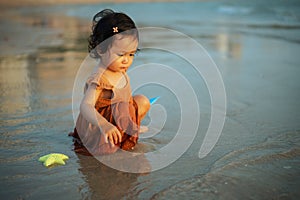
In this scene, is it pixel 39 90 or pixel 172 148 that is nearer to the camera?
pixel 172 148

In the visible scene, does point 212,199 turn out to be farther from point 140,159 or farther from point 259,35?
point 259,35

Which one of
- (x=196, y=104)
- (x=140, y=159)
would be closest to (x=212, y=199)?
(x=140, y=159)

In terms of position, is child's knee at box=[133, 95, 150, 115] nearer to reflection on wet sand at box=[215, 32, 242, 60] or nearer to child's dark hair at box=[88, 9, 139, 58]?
child's dark hair at box=[88, 9, 139, 58]

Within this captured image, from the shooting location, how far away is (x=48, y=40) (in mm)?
8375

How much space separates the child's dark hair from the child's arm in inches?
11.4

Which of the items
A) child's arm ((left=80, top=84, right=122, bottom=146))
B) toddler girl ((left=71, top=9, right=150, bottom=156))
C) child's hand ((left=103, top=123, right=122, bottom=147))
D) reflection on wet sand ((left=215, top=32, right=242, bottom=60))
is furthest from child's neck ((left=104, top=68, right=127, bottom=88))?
reflection on wet sand ((left=215, top=32, right=242, bottom=60))

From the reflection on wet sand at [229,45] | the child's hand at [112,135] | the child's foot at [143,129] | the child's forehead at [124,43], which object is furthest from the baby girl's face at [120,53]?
the reflection on wet sand at [229,45]

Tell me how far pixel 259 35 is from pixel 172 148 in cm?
644

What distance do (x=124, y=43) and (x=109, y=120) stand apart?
0.52 m

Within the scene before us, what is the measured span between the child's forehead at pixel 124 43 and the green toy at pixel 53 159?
2.49 feet

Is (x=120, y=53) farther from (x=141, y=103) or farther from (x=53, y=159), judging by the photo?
(x=53, y=159)

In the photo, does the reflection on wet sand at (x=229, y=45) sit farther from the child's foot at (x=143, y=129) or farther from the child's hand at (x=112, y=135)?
the child's hand at (x=112, y=135)

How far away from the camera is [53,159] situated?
239 centimetres

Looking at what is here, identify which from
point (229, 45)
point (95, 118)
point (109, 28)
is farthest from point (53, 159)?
point (229, 45)
